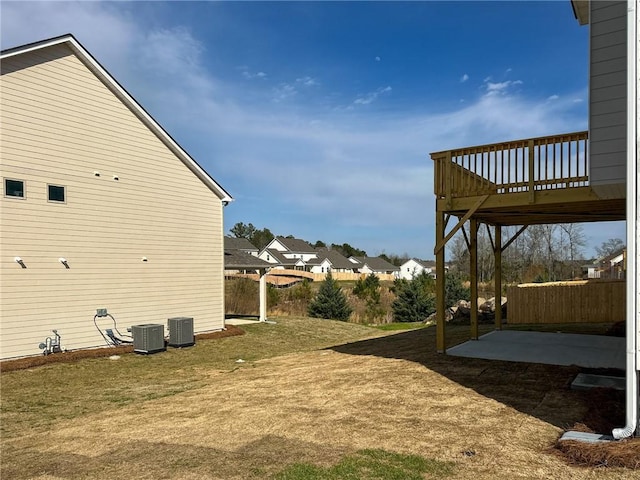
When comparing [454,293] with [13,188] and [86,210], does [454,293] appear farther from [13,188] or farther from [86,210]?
[13,188]

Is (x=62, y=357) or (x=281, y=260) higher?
(x=62, y=357)

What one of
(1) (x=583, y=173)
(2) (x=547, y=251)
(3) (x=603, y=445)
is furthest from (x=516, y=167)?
(2) (x=547, y=251)

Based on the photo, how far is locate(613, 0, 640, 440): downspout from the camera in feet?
14.3

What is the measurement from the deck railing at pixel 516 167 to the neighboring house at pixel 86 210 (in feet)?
29.9

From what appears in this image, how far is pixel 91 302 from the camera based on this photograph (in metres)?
12.2

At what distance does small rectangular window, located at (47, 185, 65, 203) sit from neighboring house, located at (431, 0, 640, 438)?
31.4 feet

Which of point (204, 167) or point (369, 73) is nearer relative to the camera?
point (204, 167)

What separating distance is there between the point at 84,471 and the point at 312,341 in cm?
1177

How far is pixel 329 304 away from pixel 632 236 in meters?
20.3

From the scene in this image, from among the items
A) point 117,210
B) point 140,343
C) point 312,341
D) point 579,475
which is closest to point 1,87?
point 117,210

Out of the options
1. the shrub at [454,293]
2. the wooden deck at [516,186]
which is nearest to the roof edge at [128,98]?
the wooden deck at [516,186]

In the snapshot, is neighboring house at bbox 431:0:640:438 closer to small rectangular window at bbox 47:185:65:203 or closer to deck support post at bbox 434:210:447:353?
deck support post at bbox 434:210:447:353

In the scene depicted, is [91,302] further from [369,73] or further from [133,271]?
[369,73]

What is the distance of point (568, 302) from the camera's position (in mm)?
15492
